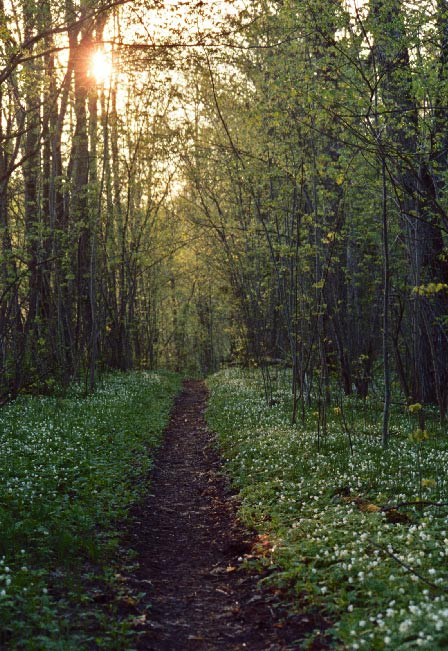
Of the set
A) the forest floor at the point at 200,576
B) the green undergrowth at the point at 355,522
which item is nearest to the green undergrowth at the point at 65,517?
the forest floor at the point at 200,576

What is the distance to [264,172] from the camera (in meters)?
17.9

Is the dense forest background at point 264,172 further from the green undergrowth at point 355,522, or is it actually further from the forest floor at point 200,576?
the forest floor at point 200,576

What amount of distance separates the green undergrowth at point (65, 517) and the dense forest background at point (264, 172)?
2178mm

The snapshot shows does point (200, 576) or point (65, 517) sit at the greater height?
point (65, 517)

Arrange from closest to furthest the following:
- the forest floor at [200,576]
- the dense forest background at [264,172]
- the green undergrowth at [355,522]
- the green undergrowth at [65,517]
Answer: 1. the green undergrowth at [355,522]
2. the green undergrowth at [65,517]
3. the forest floor at [200,576]
4. the dense forest background at [264,172]

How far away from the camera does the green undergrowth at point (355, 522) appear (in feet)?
17.3

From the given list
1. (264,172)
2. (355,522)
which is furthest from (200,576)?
(264,172)

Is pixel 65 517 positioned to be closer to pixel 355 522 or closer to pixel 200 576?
pixel 200 576

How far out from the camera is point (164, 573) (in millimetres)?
7586

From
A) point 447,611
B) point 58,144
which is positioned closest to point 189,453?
point 447,611

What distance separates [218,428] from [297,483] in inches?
277

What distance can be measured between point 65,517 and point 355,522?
398cm

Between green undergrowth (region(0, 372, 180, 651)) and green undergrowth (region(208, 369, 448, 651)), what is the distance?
1.96m

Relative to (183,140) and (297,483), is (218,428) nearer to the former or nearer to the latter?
(297,483)
